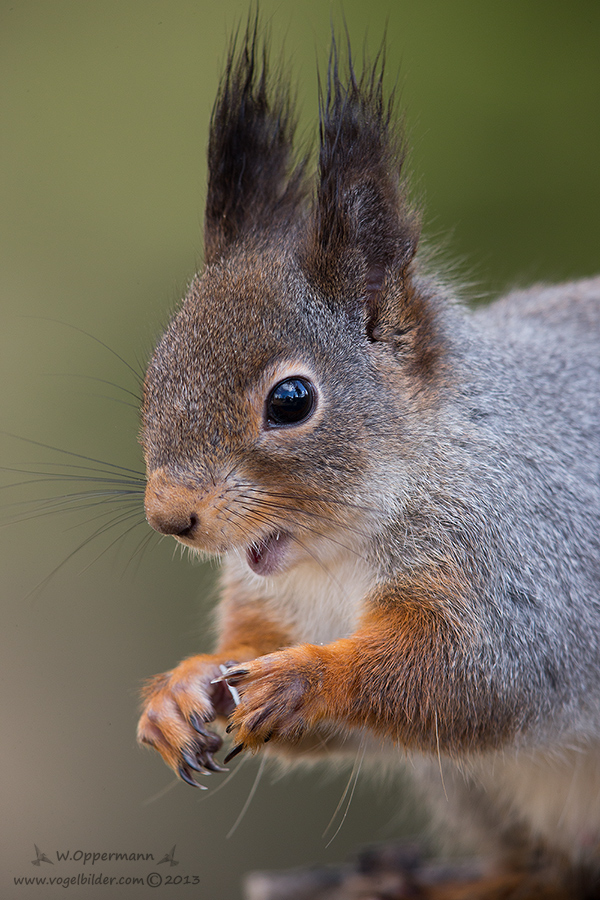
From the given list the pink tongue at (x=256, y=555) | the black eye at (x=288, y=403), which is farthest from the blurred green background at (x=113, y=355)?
A: the black eye at (x=288, y=403)

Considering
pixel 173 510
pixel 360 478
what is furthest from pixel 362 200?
pixel 173 510

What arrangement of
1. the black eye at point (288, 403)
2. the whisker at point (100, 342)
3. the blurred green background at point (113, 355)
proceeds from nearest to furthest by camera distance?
the black eye at point (288, 403) < the whisker at point (100, 342) < the blurred green background at point (113, 355)

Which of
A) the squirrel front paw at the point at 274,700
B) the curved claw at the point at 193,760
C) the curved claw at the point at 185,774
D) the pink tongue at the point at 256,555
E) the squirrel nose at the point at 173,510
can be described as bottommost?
the curved claw at the point at 185,774

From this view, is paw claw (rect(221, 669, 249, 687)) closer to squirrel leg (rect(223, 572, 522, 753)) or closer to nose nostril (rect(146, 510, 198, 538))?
squirrel leg (rect(223, 572, 522, 753))

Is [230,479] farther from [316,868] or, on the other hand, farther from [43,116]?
[316,868]

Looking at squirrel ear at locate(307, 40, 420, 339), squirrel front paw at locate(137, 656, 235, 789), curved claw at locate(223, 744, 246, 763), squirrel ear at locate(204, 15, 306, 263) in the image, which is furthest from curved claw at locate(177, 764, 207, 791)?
squirrel ear at locate(204, 15, 306, 263)

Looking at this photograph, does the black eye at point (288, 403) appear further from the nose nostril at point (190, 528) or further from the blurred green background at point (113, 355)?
the blurred green background at point (113, 355)

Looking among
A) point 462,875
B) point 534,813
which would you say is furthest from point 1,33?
point 462,875

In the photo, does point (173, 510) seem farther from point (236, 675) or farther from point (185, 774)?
point (185, 774)
